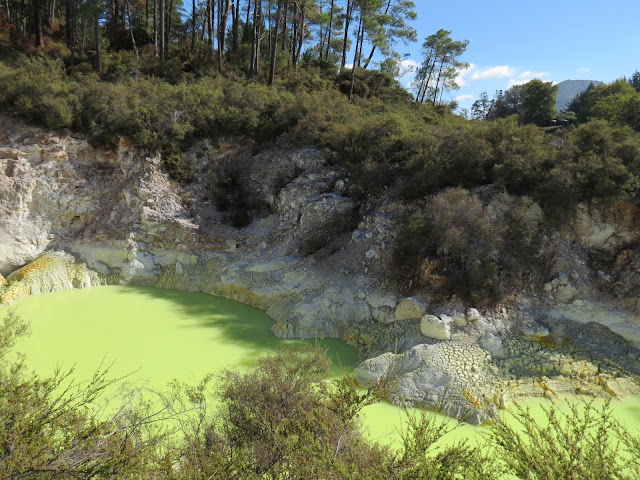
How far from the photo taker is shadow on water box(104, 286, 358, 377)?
32.2 ft

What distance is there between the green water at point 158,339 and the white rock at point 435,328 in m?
2.07

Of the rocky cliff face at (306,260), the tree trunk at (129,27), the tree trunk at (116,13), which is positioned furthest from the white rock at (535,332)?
the tree trunk at (116,13)

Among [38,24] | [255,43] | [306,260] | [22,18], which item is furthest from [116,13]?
[306,260]

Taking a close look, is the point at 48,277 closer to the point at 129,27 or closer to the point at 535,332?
the point at 535,332

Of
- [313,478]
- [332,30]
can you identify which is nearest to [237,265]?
[313,478]

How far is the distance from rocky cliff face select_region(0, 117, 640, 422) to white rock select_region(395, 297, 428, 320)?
32 mm

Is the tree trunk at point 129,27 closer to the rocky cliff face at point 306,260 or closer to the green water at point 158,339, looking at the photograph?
the rocky cliff face at point 306,260

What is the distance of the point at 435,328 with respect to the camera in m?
9.58

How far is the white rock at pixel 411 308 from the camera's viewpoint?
10367mm

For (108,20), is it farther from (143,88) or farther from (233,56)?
(143,88)

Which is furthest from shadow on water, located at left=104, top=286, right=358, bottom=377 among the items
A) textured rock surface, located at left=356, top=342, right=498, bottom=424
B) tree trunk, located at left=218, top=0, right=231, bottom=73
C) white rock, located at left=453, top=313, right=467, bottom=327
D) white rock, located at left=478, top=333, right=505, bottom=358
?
tree trunk, located at left=218, top=0, right=231, bottom=73

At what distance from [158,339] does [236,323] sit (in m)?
2.24

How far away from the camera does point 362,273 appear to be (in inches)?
464

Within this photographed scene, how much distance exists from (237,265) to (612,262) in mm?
12262
